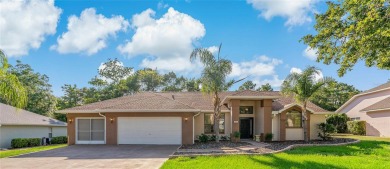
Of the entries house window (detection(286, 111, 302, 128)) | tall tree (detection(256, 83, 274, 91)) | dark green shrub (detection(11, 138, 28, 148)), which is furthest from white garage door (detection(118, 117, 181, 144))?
tall tree (detection(256, 83, 274, 91))

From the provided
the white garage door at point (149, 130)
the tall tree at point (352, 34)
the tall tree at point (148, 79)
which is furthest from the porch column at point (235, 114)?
the tall tree at point (148, 79)

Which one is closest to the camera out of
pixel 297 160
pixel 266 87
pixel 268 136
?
pixel 297 160

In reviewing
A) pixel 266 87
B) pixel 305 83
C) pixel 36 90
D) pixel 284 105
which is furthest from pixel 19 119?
pixel 266 87

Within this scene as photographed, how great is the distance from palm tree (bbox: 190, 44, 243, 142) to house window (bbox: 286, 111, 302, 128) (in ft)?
20.5

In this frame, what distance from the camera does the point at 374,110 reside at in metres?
28.3

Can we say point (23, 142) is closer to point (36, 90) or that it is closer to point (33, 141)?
point (33, 141)

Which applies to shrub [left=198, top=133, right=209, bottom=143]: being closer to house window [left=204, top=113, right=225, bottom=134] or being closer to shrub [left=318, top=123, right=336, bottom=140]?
house window [left=204, top=113, right=225, bottom=134]

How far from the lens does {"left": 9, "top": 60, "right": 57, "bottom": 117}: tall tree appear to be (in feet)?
131

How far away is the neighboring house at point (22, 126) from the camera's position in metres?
24.9

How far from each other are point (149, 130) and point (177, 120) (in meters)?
2.05

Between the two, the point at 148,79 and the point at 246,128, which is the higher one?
the point at 148,79

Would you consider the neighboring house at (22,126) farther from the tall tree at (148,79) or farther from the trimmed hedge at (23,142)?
the tall tree at (148,79)

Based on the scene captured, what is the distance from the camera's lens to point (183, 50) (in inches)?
881

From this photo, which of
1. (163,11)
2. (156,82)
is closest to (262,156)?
(163,11)
